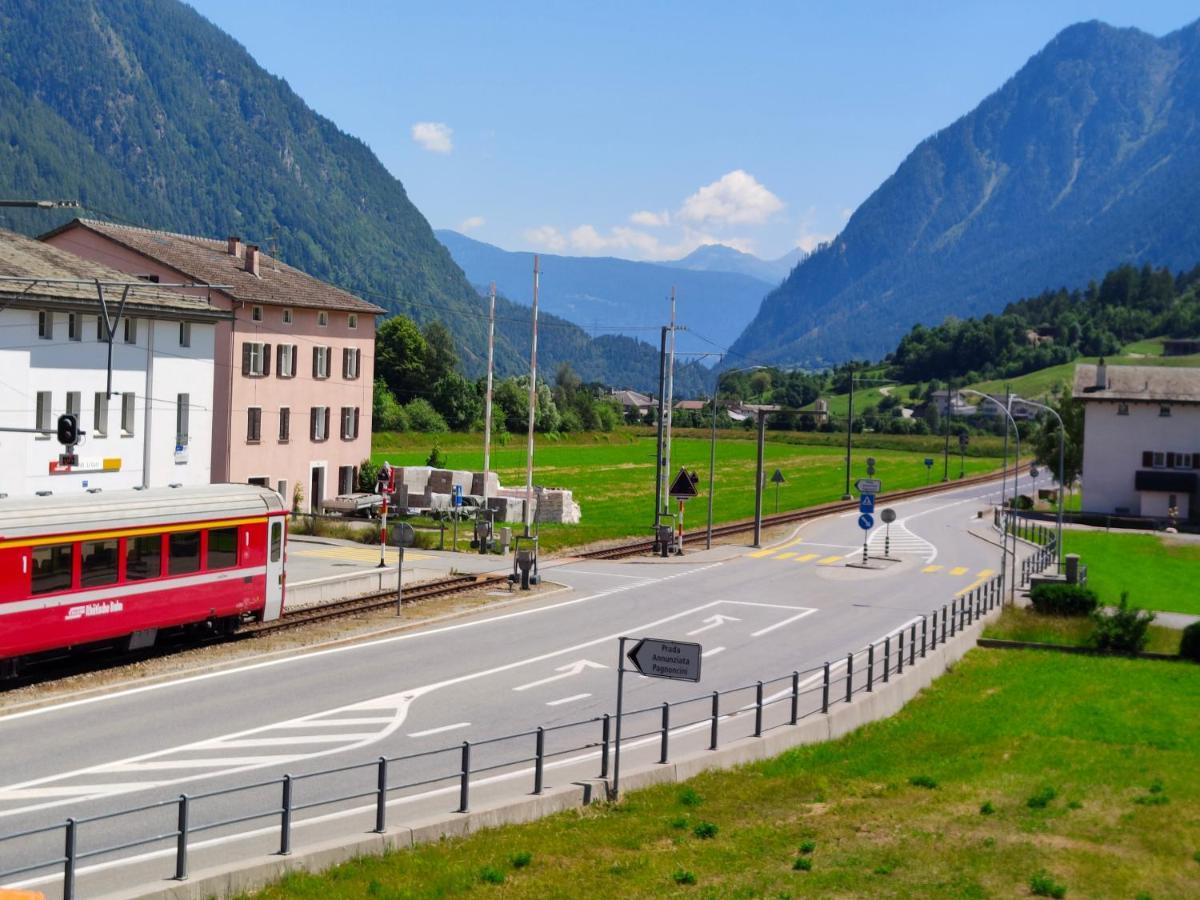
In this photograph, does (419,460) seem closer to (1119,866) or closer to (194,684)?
(194,684)

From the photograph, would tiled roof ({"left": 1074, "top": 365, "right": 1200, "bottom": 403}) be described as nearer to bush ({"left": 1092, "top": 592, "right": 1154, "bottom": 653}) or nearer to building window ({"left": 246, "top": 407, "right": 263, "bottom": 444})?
building window ({"left": 246, "top": 407, "right": 263, "bottom": 444})

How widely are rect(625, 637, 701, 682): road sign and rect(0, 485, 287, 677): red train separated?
11191 millimetres

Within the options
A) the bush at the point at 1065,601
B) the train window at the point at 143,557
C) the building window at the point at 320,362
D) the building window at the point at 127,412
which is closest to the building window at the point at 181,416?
the building window at the point at 127,412

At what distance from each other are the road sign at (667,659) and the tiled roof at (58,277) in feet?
97.7

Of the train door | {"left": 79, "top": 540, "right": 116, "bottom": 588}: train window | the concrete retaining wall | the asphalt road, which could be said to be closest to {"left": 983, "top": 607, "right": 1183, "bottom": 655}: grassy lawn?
the asphalt road

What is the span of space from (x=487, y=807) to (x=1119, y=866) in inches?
266

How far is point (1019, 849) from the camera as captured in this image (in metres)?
15.1

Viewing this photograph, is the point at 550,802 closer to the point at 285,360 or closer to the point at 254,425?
the point at 254,425

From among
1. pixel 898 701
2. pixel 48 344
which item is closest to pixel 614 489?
pixel 48 344

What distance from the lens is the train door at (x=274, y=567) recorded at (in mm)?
29500

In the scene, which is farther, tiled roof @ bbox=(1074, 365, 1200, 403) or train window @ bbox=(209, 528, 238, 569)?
tiled roof @ bbox=(1074, 365, 1200, 403)

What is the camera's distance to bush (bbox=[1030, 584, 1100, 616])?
1567 inches

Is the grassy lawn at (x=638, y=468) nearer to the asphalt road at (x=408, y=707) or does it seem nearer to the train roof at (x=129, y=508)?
the asphalt road at (x=408, y=707)

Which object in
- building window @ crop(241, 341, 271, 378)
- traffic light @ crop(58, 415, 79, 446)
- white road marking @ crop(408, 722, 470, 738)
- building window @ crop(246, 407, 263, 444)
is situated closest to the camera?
white road marking @ crop(408, 722, 470, 738)
